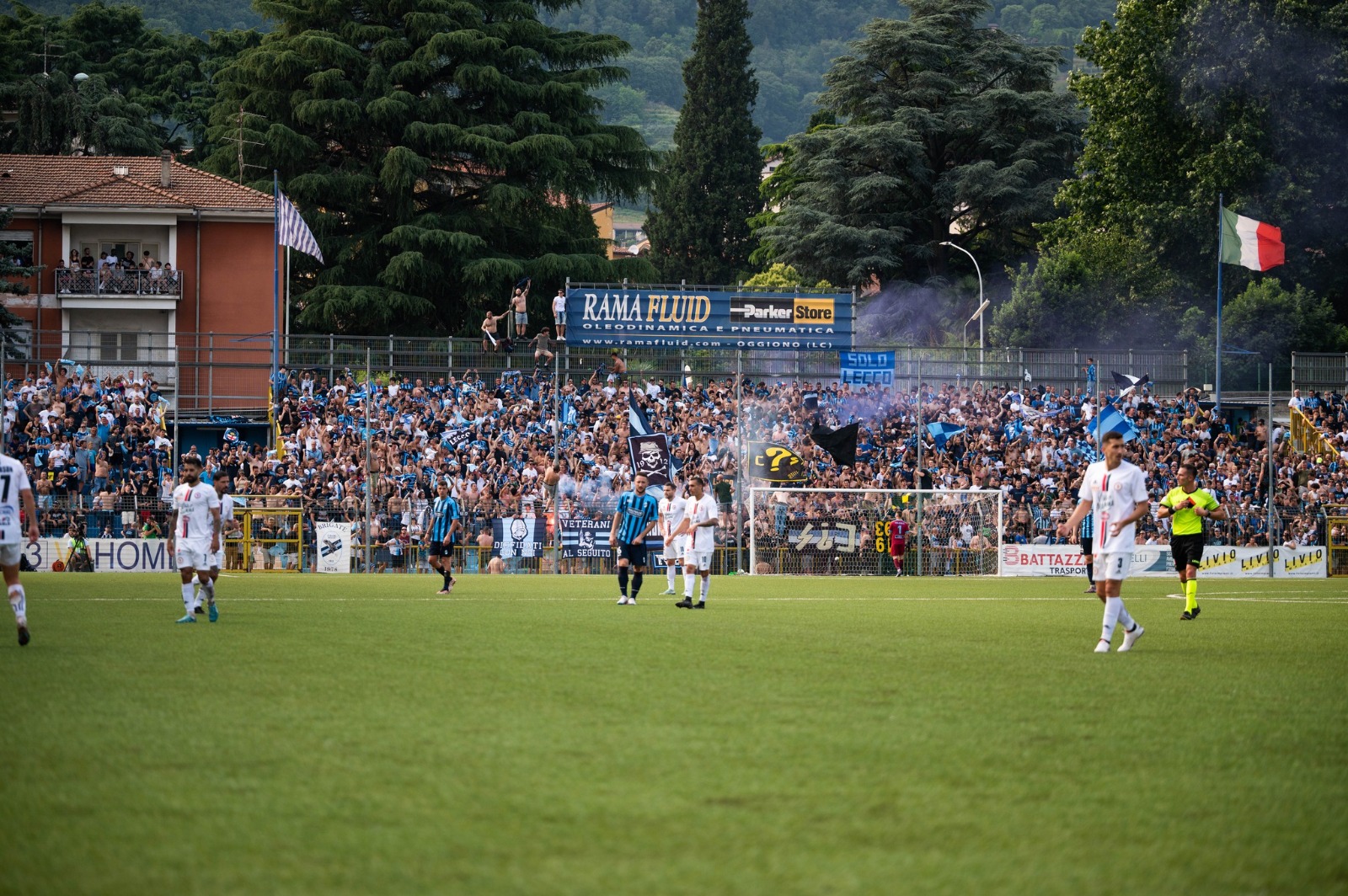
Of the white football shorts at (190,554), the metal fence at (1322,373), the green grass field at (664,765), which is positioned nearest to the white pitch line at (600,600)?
the white football shorts at (190,554)

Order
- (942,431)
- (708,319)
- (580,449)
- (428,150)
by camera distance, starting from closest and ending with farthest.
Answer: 1. (580,449)
2. (942,431)
3. (708,319)
4. (428,150)

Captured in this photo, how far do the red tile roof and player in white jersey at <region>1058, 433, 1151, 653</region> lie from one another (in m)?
42.0

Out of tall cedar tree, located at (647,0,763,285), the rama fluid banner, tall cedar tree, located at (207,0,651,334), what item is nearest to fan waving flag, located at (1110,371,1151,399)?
the rama fluid banner

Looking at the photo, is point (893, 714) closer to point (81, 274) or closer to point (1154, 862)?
point (1154, 862)

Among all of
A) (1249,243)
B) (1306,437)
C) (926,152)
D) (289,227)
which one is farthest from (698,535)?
(926,152)

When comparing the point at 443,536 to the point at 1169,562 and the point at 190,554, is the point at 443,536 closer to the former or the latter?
the point at 190,554

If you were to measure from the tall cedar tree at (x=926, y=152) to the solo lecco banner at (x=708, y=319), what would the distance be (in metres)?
21.2

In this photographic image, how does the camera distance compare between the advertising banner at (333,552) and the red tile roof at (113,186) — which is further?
the red tile roof at (113,186)

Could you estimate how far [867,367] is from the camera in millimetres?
37188

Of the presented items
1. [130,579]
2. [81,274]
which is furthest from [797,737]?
[81,274]

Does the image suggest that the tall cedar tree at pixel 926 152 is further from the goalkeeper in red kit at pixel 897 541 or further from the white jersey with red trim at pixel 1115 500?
the white jersey with red trim at pixel 1115 500

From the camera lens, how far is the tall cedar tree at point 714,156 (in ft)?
273

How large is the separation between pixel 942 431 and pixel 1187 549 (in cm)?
1730

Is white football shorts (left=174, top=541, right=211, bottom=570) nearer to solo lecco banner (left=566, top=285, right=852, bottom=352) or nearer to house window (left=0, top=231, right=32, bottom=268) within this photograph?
solo lecco banner (left=566, top=285, right=852, bottom=352)
